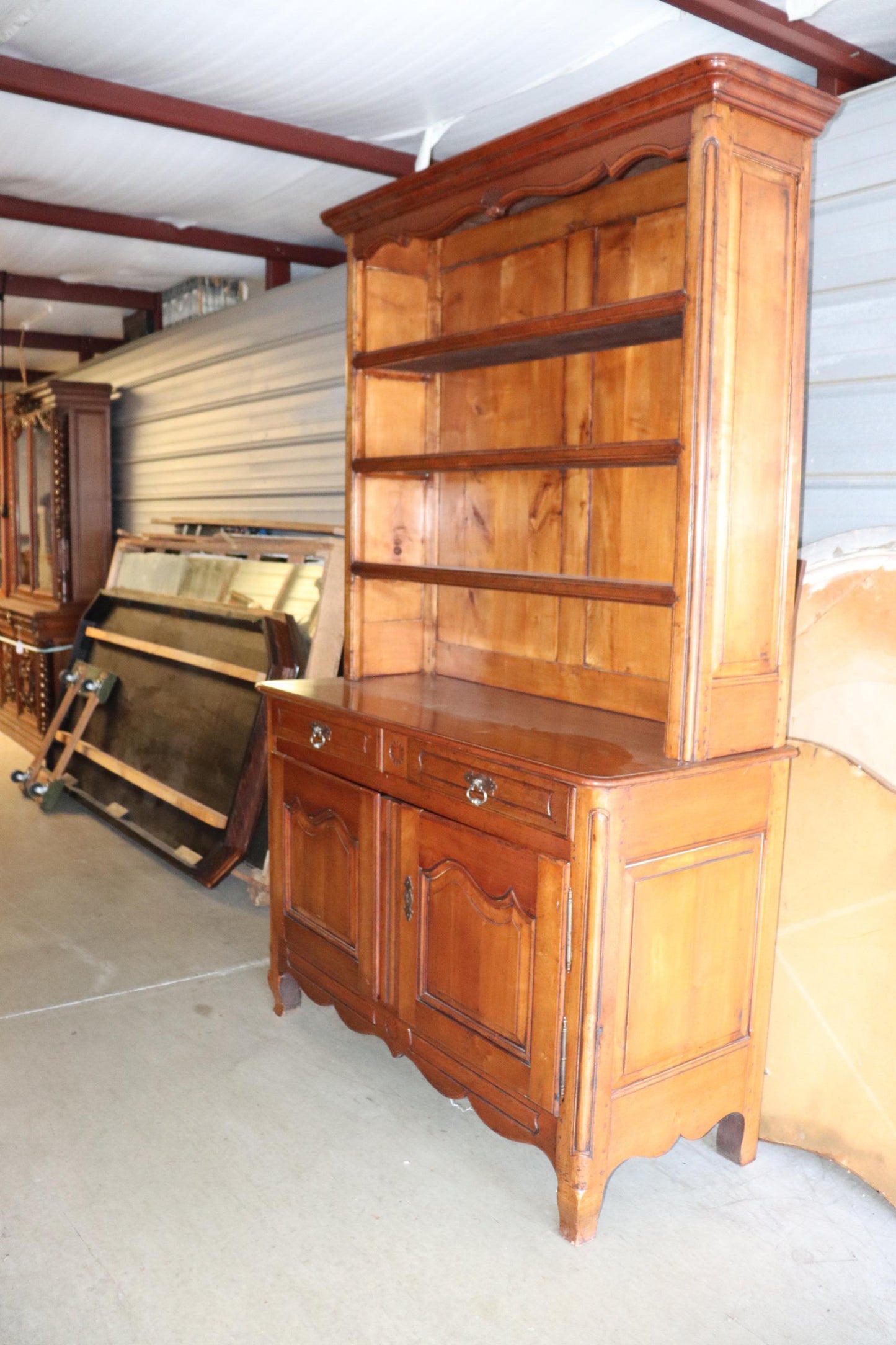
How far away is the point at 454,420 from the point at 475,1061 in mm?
1912

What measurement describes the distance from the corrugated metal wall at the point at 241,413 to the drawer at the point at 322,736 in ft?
5.88

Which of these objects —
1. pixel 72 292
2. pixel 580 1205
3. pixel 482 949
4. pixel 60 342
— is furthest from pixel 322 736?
pixel 60 342

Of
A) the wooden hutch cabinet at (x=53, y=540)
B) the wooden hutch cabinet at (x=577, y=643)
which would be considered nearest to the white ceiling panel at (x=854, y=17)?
the wooden hutch cabinet at (x=577, y=643)

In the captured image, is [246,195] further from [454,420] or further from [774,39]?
[774,39]

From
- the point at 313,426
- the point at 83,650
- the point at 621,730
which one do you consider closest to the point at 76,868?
the point at 83,650

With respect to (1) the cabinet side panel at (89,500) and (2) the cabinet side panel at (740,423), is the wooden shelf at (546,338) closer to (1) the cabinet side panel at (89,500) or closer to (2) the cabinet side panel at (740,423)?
(2) the cabinet side panel at (740,423)

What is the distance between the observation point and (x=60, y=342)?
812 centimetres

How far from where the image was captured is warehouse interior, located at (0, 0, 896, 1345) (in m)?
2.20

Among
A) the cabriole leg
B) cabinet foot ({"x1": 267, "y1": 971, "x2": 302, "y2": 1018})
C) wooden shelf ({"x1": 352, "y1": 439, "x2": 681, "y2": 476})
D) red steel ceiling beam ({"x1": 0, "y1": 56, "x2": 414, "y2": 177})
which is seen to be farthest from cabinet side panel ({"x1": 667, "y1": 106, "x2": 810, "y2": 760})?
red steel ceiling beam ({"x1": 0, "y1": 56, "x2": 414, "y2": 177})

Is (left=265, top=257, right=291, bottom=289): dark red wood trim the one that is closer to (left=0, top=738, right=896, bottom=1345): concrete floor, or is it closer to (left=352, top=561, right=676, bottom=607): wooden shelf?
(left=352, top=561, right=676, bottom=607): wooden shelf

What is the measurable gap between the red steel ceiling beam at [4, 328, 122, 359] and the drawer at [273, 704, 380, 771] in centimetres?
561

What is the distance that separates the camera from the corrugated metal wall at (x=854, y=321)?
96.2 inches

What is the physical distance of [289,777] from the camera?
3240 millimetres

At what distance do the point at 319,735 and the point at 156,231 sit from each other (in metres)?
2.87
